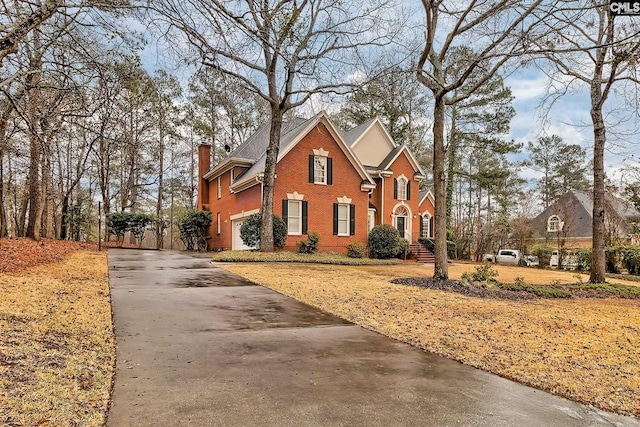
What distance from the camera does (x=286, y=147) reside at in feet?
62.6

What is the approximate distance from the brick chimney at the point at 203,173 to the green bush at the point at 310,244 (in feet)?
36.8

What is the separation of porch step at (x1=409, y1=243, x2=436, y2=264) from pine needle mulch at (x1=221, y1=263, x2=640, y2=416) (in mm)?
12936

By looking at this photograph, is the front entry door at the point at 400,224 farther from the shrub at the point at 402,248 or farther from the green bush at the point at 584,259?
the green bush at the point at 584,259

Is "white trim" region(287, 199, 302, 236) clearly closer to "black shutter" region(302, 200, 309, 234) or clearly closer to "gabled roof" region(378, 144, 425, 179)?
"black shutter" region(302, 200, 309, 234)

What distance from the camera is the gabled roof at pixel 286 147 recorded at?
63.2 feet

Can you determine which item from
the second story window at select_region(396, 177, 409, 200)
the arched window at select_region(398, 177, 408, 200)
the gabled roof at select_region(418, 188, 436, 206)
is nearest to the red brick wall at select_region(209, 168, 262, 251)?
the second story window at select_region(396, 177, 409, 200)

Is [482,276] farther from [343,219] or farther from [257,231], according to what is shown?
[343,219]

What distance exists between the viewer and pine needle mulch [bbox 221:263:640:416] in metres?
3.85

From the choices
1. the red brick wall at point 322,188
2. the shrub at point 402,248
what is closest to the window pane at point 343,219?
the red brick wall at point 322,188

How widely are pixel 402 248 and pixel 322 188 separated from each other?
5713mm

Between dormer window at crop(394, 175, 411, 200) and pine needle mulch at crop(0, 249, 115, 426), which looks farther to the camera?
dormer window at crop(394, 175, 411, 200)

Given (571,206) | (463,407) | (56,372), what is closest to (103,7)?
(56,372)

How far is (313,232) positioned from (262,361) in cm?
1548

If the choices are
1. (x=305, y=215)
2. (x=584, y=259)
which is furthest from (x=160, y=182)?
(x=584, y=259)
